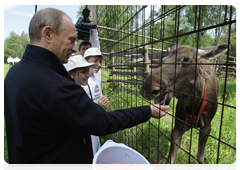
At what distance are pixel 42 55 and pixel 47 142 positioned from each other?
703mm

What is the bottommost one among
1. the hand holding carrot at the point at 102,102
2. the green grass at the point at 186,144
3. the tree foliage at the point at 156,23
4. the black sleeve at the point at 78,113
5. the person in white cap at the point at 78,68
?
the green grass at the point at 186,144

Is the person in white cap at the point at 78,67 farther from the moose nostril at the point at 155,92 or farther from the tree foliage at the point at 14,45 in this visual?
the tree foliage at the point at 14,45

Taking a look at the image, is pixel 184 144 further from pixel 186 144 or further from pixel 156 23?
pixel 156 23

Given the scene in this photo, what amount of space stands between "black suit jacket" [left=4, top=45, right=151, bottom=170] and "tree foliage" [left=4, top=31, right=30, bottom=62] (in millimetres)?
77593

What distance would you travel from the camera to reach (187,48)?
2299mm

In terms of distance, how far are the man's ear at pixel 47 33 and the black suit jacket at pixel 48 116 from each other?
0.12 m

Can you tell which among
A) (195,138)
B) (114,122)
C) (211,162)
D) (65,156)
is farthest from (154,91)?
(195,138)

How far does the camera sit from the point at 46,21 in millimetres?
1174

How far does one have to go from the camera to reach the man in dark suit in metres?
1.03

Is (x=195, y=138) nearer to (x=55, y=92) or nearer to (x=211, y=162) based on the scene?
(x=211, y=162)

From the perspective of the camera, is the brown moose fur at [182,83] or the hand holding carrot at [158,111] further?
the brown moose fur at [182,83]

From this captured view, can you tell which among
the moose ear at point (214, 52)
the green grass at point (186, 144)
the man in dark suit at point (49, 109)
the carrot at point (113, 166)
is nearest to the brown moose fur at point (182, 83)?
the moose ear at point (214, 52)

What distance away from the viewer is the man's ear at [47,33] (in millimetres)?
1170

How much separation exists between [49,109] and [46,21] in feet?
2.38
